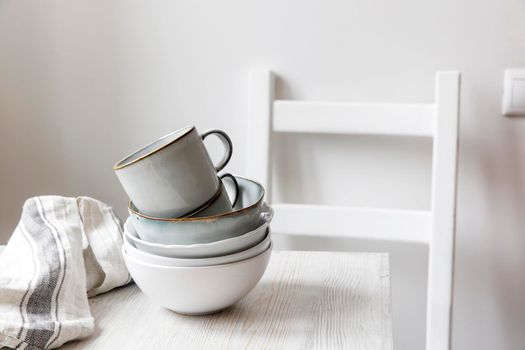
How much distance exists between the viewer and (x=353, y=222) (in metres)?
1.26

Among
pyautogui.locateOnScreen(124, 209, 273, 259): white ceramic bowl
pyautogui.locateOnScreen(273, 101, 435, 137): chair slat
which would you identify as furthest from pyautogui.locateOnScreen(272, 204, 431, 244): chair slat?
pyautogui.locateOnScreen(124, 209, 273, 259): white ceramic bowl

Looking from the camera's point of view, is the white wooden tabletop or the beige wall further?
the beige wall

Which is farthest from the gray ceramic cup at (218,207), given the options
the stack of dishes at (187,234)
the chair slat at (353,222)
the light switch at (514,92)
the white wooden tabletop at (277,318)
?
the light switch at (514,92)

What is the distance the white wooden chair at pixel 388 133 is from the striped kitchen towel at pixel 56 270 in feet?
1.32

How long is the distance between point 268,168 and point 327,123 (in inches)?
5.4

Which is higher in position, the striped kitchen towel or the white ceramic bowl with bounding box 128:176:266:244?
the white ceramic bowl with bounding box 128:176:266:244

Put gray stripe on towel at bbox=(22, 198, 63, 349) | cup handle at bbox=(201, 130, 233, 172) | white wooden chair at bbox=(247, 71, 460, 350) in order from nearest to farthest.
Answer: gray stripe on towel at bbox=(22, 198, 63, 349)
cup handle at bbox=(201, 130, 233, 172)
white wooden chair at bbox=(247, 71, 460, 350)

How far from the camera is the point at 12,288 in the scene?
741 millimetres

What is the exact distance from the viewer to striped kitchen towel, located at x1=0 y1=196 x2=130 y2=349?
0.71 metres

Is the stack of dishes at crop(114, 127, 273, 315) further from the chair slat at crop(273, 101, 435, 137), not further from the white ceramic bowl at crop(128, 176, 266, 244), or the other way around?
the chair slat at crop(273, 101, 435, 137)

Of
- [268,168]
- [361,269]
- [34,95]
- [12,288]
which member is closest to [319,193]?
[268,168]

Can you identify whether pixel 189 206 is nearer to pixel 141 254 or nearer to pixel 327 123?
pixel 141 254

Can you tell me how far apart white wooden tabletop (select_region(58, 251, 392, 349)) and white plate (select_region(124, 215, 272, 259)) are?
0.09m

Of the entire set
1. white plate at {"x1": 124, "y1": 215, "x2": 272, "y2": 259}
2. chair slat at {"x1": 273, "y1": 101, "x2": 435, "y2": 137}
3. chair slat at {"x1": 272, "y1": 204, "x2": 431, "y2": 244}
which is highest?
chair slat at {"x1": 273, "y1": 101, "x2": 435, "y2": 137}
